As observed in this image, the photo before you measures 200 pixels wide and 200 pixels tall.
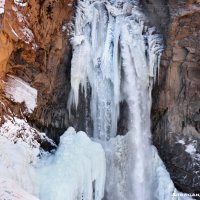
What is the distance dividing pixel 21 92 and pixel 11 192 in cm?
200

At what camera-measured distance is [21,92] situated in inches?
293

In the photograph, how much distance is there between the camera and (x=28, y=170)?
22.2ft

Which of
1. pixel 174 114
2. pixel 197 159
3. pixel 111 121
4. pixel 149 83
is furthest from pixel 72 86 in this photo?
pixel 197 159

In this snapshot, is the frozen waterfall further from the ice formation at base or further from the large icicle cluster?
the ice formation at base

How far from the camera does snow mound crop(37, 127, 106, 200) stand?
6.80 meters

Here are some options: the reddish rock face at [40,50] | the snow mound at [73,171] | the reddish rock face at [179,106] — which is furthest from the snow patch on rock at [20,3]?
the reddish rock face at [179,106]

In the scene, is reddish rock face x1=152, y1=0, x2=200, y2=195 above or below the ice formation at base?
A: above

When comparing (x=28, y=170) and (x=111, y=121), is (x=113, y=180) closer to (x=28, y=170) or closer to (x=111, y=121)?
(x=111, y=121)

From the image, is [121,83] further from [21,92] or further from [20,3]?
[20,3]

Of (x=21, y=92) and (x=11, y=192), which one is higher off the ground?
(x=21, y=92)

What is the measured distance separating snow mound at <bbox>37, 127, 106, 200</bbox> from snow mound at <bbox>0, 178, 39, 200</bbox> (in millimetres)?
641

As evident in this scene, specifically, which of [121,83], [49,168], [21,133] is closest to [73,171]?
[49,168]

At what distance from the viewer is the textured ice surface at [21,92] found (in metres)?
7.26

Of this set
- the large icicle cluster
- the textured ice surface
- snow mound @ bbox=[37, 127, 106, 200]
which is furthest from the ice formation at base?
the large icicle cluster
